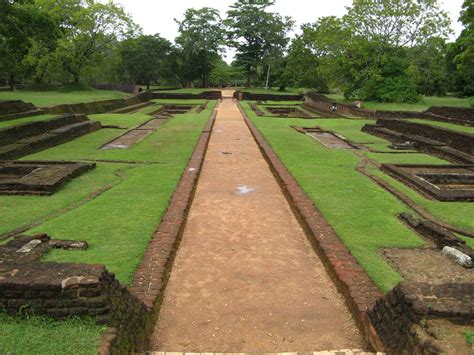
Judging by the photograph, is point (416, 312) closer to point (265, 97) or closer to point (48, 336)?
point (48, 336)

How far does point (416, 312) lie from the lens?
310cm

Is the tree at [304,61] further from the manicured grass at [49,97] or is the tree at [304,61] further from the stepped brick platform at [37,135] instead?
the stepped brick platform at [37,135]

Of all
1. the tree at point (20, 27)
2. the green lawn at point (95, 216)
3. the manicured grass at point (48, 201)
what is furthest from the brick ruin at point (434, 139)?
the tree at point (20, 27)

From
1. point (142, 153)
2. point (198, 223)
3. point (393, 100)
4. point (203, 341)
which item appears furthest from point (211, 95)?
point (203, 341)

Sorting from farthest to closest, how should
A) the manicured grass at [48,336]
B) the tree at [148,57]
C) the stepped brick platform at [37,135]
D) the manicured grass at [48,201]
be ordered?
the tree at [148,57] → the stepped brick platform at [37,135] → the manicured grass at [48,201] → the manicured grass at [48,336]

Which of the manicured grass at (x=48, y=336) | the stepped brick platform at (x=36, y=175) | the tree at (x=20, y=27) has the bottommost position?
the stepped brick platform at (x=36, y=175)

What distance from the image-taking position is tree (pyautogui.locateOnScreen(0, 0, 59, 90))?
46.2 feet

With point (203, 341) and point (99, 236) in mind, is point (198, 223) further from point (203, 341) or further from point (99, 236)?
point (203, 341)

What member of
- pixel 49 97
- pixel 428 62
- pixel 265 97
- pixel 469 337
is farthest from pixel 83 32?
pixel 469 337

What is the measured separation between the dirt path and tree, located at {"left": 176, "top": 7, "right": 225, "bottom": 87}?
4467 centimetres

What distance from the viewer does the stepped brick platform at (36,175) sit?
25.4ft

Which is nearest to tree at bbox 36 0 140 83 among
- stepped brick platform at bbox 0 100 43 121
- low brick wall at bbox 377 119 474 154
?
stepped brick platform at bbox 0 100 43 121

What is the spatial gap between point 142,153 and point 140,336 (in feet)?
29.9

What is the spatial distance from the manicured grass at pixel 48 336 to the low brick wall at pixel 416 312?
92.2 inches
